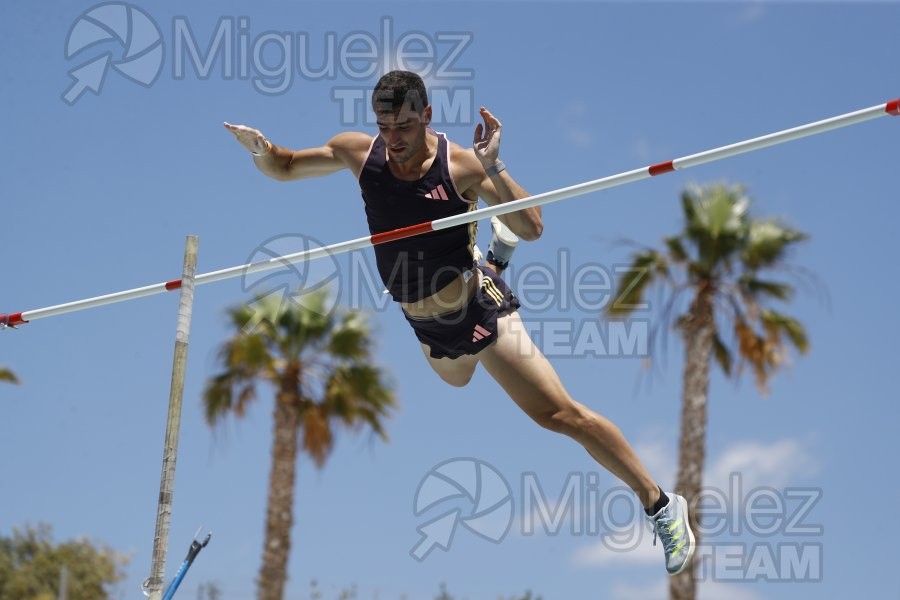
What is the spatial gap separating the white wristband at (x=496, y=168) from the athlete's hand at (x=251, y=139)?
4.44ft

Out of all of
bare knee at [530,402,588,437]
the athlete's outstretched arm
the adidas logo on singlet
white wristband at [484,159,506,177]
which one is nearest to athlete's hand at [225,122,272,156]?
the athlete's outstretched arm

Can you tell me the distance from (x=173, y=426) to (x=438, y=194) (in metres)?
2.01

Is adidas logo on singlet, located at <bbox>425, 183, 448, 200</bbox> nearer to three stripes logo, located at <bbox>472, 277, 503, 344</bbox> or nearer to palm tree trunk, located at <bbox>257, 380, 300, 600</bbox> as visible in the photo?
three stripes logo, located at <bbox>472, 277, 503, 344</bbox>

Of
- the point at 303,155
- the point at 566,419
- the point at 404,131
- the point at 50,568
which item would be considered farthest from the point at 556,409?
the point at 50,568

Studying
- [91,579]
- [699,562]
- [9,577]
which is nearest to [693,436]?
[699,562]

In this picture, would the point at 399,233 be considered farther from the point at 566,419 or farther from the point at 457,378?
the point at 566,419

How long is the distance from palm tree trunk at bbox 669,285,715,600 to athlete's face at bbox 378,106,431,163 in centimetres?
1015

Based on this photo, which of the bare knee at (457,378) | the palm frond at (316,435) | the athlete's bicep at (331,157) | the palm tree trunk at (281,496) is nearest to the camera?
the athlete's bicep at (331,157)

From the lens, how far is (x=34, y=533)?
27.1 m

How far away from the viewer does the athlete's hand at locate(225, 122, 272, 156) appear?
21.4 feet

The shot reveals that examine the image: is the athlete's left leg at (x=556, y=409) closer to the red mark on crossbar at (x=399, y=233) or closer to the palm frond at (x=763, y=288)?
the red mark on crossbar at (x=399, y=233)

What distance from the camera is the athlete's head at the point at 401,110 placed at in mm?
6027

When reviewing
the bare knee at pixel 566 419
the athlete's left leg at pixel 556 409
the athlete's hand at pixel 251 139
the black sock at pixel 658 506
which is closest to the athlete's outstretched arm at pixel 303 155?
the athlete's hand at pixel 251 139

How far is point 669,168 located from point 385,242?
1.53m
